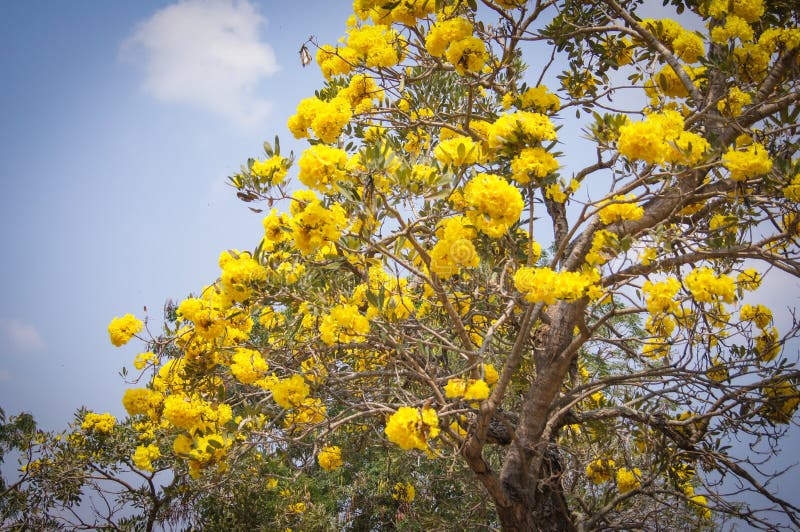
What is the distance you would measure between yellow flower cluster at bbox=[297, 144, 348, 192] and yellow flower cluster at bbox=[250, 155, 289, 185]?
423 mm

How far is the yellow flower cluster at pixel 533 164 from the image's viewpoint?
241 cm

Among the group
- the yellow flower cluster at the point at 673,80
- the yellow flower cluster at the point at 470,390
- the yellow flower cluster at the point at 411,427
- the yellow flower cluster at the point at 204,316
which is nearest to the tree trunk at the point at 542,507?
the yellow flower cluster at the point at 470,390

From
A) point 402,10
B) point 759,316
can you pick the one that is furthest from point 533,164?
point 759,316

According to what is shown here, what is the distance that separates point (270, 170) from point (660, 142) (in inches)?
76.8

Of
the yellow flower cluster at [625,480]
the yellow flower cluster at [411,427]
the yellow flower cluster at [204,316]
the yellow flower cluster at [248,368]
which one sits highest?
the yellow flower cluster at [204,316]

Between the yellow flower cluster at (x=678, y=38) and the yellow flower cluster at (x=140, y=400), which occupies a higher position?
the yellow flower cluster at (x=678, y=38)

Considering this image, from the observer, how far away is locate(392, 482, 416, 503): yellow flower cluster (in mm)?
6875

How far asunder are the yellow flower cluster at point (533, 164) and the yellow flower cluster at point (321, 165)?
2.79 feet

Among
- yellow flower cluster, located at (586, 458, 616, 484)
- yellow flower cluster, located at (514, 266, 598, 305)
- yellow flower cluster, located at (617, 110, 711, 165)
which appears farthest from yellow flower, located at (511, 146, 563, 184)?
yellow flower cluster, located at (586, 458, 616, 484)

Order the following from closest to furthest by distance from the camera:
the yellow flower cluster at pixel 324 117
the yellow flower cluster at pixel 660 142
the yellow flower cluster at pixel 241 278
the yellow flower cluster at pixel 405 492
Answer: the yellow flower cluster at pixel 660 142, the yellow flower cluster at pixel 324 117, the yellow flower cluster at pixel 241 278, the yellow flower cluster at pixel 405 492

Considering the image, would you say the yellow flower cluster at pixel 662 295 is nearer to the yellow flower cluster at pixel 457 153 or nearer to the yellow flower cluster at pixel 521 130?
the yellow flower cluster at pixel 521 130

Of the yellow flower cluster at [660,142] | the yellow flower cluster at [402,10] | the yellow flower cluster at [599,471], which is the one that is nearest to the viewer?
the yellow flower cluster at [660,142]

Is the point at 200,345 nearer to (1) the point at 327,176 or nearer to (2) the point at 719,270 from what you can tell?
(1) the point at 327,176

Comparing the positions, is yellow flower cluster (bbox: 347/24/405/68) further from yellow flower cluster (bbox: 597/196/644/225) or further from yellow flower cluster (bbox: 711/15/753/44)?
yellow flower cluster (bbox: 711/15/753/44)
